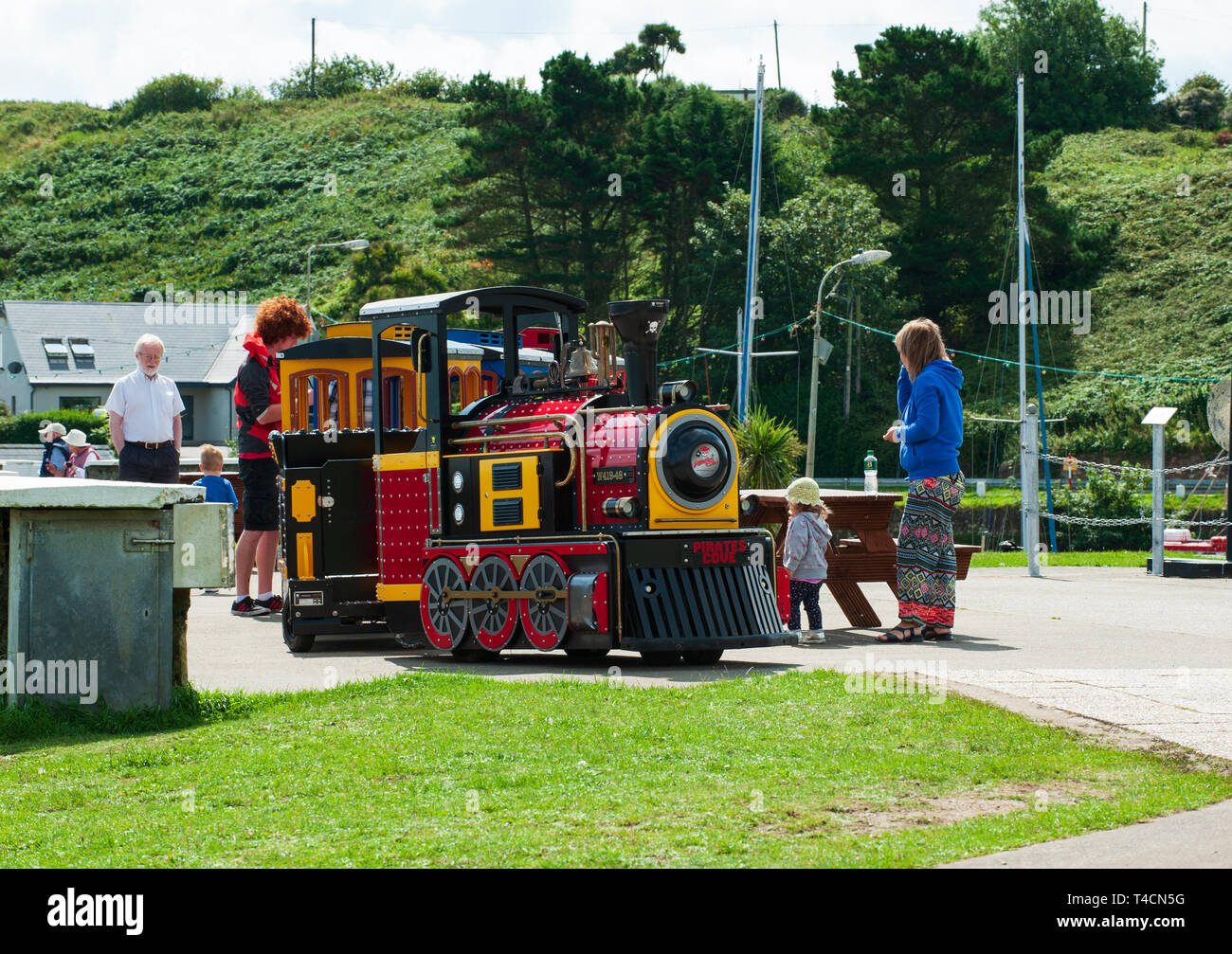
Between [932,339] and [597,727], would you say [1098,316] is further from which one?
[597,727]

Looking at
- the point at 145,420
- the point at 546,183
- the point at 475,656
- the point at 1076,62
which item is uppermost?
the point at 1076,62

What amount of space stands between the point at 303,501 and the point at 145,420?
1343 millimetres

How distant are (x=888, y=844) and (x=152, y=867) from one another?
2274mm

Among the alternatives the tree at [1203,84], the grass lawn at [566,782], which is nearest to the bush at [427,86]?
the tree at [1203,84]

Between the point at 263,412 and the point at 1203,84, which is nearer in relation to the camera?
the point at 263,412

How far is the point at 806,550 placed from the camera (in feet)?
36.4

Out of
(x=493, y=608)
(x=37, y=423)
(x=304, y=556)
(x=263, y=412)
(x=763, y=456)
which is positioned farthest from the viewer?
(x=37, y=423)

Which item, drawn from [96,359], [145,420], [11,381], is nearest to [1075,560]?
[145,420]

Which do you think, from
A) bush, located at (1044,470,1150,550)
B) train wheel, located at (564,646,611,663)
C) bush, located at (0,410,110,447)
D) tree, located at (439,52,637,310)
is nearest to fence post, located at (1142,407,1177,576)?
train wheel, located at (564,646,611,663)

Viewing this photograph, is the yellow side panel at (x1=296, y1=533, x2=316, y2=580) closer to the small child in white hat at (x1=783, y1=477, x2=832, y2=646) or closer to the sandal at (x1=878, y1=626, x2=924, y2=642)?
the small child in white hat at (x1=783, y1=477, x2=832, y2=646)

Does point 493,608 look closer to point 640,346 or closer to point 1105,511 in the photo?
point 640,346

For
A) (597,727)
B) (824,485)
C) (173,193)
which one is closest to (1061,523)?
(824,485)

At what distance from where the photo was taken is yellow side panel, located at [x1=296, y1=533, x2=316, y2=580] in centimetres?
1132

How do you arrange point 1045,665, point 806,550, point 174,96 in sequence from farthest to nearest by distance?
point 174,96 → point 806,550 → point 1045,665
